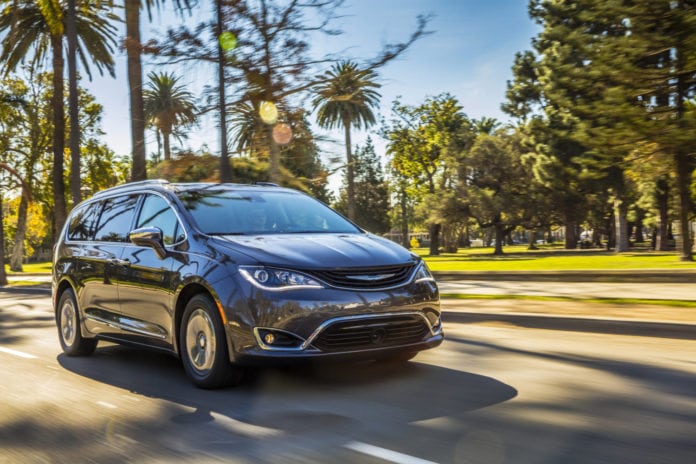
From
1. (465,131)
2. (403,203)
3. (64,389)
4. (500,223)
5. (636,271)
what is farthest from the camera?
(403,203)

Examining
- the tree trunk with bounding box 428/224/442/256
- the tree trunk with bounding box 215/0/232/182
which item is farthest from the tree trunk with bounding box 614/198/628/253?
the tree trunk with bounding box 215/0/232/182

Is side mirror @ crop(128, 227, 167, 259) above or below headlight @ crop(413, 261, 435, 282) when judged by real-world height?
above

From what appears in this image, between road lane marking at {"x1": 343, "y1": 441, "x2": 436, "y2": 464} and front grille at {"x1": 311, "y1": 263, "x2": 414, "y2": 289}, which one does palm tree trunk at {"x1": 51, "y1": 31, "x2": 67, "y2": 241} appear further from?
road lane marking at {"x1": 343, "y1": 441, "x2": 436, "y2": 464}

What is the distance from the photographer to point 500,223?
169 ft

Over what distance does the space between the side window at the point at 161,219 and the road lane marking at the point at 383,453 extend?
2.71 meters

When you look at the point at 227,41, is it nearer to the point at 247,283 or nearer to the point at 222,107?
the point at 222,107

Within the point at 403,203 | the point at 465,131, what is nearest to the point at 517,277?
the point at 465,131

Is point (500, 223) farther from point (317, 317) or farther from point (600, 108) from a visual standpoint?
point (317, 317)

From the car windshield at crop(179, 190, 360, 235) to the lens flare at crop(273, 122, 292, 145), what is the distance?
26.6ft

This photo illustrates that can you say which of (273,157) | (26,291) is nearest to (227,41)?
(273,157)

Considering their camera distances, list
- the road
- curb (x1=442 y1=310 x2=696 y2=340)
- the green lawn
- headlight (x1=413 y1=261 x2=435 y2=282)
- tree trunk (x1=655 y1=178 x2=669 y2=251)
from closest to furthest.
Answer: the road → headlight (x1=413 y1=261 x2=435 y2=282) → curb (x1=442 y1=310 x2=696 y2=340) → the green lawn → tree trunk (x1=655 y1=178 x2=669 y2=251)

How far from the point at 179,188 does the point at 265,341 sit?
7.24ft

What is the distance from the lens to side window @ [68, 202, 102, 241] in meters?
8.04

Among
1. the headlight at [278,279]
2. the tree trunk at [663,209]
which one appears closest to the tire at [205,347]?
the headlight at [278,279]
